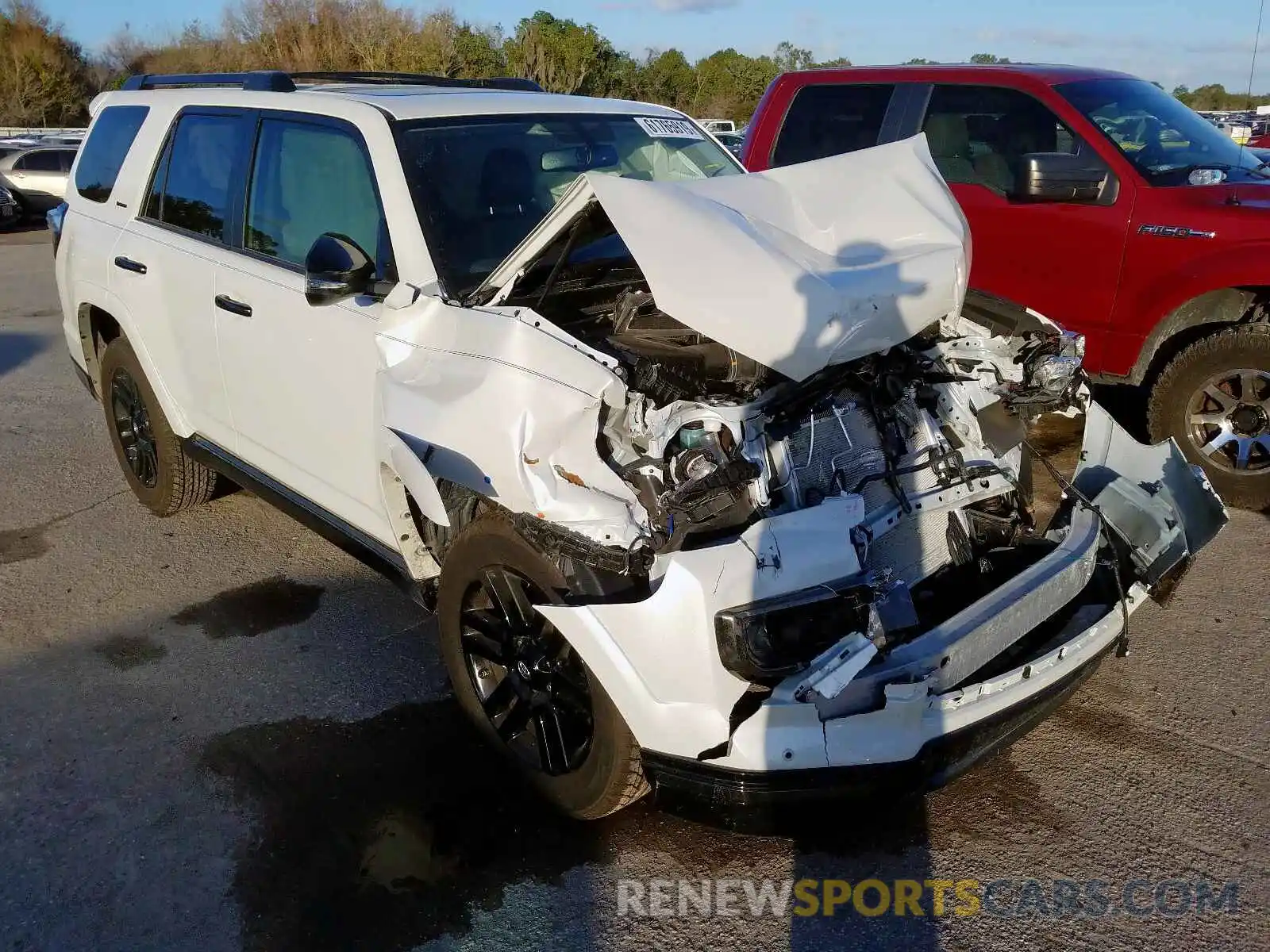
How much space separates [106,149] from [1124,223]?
520 cm

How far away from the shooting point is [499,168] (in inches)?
142

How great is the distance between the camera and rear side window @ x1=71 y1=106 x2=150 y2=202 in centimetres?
496

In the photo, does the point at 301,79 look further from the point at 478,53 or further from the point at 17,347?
the point at 478,53

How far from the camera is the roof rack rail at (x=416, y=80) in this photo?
460 cm

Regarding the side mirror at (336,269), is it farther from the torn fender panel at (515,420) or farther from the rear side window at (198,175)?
the rear side window at (198,175)

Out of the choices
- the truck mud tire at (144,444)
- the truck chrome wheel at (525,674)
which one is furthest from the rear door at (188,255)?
the truck chrome wheel at (525,674)

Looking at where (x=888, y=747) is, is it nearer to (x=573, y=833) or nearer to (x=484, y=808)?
(x=573, y=833)

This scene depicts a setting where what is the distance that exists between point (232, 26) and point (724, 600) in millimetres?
46349

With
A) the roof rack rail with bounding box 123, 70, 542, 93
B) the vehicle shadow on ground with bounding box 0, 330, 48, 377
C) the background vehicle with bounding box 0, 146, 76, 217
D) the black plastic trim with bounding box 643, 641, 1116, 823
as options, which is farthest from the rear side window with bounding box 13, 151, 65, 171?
the black plastic trim with bounding box 643, 641, 1116, 823

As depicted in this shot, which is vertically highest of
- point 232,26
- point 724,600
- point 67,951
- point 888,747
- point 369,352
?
point 232,26

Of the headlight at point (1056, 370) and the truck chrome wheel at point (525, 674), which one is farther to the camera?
the headlight at point (1056, 370)

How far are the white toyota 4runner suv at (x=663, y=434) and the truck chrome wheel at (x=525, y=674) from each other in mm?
11

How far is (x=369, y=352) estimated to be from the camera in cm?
332

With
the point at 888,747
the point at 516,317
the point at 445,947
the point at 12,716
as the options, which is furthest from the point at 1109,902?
the point at 12,716
